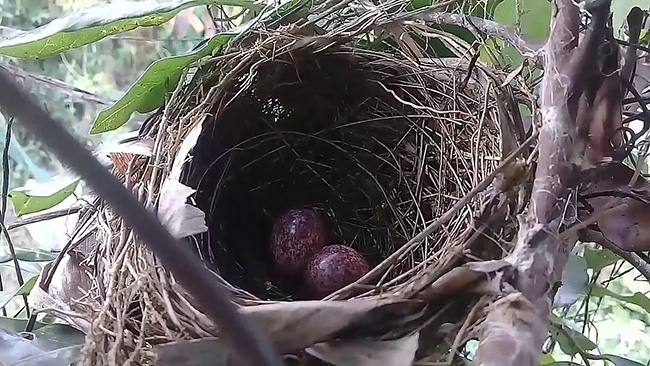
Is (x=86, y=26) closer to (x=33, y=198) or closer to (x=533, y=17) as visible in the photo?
(x=33, y=198)

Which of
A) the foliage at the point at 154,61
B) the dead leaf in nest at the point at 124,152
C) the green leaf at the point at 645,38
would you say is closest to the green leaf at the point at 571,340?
the foliage at the point at 154,61

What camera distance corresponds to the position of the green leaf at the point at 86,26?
1.76 feet

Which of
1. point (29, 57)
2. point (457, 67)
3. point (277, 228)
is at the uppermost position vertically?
point (29, 57)

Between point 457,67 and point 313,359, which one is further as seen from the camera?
point 457,67

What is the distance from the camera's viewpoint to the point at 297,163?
73 centimetres

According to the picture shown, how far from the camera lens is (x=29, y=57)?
55 cm

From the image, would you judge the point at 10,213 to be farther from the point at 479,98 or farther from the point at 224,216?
the point at 479,98

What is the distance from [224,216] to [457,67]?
0.26 m

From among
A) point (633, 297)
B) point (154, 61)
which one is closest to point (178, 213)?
point (154, 61)

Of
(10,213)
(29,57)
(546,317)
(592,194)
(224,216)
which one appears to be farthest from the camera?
(10,213)

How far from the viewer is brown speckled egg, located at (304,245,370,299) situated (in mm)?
608

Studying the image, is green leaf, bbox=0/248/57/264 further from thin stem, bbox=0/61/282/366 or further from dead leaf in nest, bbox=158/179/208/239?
thin stem, bbox=0/61/282/366

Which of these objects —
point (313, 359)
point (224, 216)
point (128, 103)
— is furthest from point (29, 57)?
point (313, 359)

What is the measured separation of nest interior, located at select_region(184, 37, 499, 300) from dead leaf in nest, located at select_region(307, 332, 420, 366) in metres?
0.16
